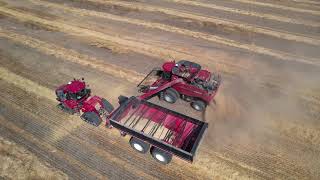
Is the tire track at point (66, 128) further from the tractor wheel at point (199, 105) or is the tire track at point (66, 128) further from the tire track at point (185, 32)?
the tire track at point (185, 32)

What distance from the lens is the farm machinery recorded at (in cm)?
1013

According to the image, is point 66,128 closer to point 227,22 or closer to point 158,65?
point 158,65

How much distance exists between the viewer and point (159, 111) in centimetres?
1159

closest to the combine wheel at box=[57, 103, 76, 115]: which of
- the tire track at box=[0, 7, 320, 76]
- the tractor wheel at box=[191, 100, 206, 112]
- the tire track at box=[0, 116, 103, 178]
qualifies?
the tire track at box=[0, 116, 103, 178]

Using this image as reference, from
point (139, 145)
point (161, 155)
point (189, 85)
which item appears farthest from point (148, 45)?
point (161, 155)

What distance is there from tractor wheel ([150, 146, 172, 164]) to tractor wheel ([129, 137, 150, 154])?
315 millimetres

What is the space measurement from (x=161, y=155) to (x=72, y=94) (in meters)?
4.53

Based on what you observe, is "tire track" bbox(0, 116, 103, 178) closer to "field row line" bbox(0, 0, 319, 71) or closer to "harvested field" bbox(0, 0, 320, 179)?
"harvested field" bbox(0, 0, 320, 179)

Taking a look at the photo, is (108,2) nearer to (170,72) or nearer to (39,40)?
(39,40)

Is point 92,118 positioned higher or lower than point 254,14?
lower

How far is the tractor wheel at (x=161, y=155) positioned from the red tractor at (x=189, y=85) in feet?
11.3

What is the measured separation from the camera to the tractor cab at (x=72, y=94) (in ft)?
38.2

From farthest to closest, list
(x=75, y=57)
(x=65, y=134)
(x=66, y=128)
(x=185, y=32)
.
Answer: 1. (x=185, y=32)
2. (x=75, y=57)
3. (x=66, y=128)
4. (x=65, y=134)

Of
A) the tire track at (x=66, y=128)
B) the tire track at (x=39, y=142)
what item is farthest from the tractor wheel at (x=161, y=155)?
the tire track at (x=39, y=142)
